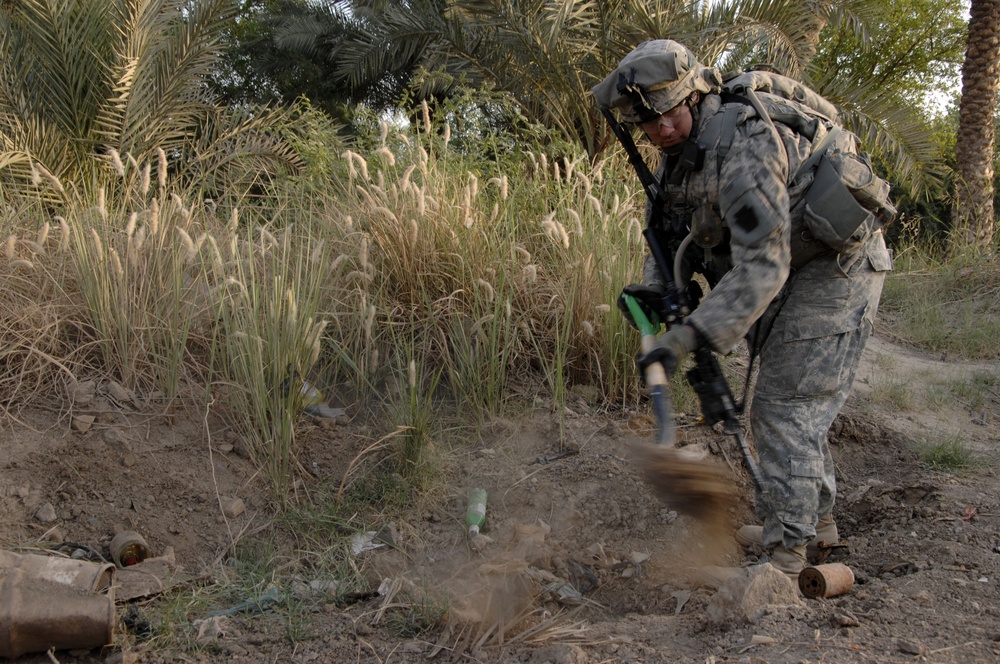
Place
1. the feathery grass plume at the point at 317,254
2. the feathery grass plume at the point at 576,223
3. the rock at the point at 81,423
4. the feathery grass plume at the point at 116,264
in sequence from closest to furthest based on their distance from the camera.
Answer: the rock at the point at 81,423, the feathery grass plume at the point at 116,264, the feathery grass plume at the point at 317,254, the feathery grass plume at the point at 576,223

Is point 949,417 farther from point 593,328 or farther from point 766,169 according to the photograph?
point 766,169

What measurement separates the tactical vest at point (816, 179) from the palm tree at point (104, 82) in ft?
12.6

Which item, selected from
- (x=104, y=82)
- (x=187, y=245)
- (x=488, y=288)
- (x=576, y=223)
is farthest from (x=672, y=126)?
(x=104, y=82)

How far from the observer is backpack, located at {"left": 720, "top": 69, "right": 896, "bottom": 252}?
2801 mm

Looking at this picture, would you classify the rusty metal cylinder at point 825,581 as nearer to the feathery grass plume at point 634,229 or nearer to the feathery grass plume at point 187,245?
the feathery grass plume at point 634,229

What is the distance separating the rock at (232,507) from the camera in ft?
11.6

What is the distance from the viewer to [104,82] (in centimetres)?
627

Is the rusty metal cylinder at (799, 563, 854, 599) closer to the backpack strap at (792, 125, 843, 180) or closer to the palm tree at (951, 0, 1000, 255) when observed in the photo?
the backpack strap at (792, 125, 843, 180)

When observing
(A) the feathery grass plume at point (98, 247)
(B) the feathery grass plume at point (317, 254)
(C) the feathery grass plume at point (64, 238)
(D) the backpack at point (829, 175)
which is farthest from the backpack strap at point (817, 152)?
Answer: (C) the feathery grass plume at point (64, 238)

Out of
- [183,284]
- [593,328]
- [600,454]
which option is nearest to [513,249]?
[593,328]

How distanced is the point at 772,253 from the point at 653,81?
70 cm

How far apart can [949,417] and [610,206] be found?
8.06ft

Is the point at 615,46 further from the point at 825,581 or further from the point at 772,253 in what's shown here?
the point at 825,581

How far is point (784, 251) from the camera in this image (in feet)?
8.95
